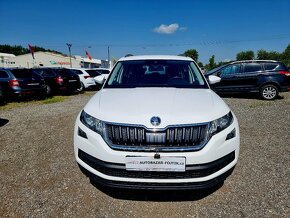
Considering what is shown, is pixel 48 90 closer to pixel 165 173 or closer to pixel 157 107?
pixel 157 107

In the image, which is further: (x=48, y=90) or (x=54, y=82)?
(x=54, y=82)

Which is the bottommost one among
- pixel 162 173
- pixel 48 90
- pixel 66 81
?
pixel 48 90

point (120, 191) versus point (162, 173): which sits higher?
point (162, 173)

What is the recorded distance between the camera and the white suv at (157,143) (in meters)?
2.38

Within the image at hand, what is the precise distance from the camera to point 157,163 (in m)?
2.35

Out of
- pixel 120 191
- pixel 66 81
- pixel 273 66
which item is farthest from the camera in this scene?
pixel 66 81

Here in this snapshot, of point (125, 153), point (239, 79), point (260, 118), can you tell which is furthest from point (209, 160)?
point (239, 79)

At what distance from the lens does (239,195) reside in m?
2.98

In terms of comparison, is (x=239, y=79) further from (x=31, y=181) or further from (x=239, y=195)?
(x=31, y=181)

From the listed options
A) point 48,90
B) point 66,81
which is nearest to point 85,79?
point 66,81

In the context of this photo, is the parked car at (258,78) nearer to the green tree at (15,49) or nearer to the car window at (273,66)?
the car window at (273,66)

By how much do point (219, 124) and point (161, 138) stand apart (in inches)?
26.2

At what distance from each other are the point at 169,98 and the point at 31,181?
2.22m

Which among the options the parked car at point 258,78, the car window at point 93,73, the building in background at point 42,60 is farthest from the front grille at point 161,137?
the building in background at point 42,60
